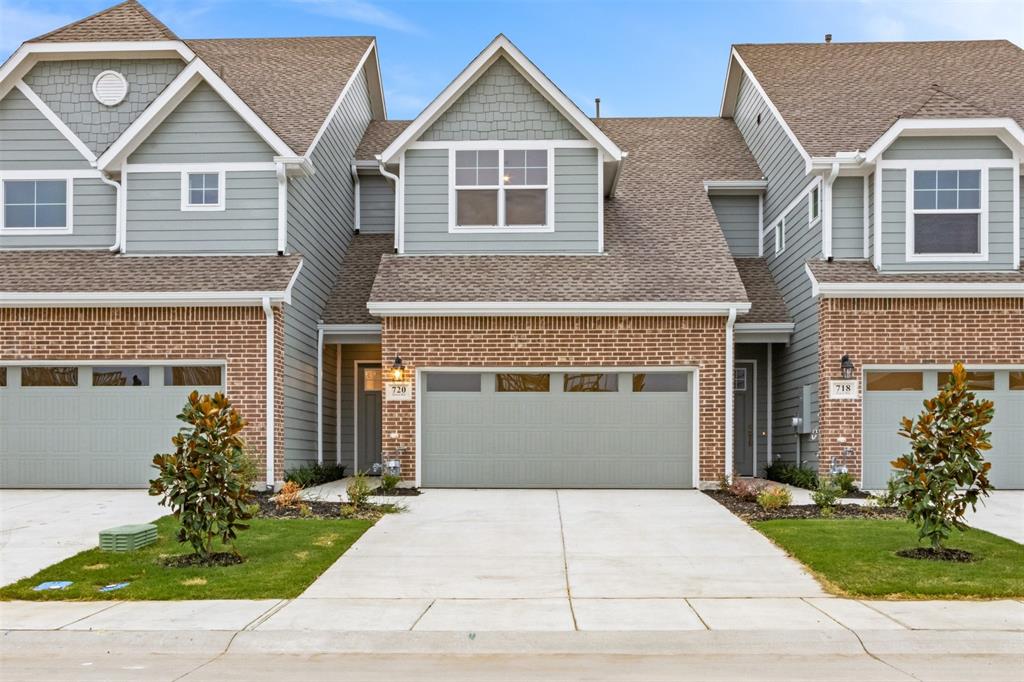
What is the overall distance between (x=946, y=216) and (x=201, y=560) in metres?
13.2

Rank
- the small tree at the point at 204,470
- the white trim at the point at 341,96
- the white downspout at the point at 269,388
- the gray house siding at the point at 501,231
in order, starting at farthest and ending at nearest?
the white trim at the point at 341,96 → the gray house siding at the point at 501,231 → the white downspout at the point at 269,388 → the small tree at the point at 204,470

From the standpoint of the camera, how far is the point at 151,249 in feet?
58.1

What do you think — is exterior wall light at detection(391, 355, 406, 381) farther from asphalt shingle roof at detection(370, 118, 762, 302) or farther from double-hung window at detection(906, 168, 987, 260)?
double-hung window at detection(906, 168, 987, 260)

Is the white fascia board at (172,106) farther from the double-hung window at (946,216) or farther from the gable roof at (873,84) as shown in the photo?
the double-hung window at (946,216)

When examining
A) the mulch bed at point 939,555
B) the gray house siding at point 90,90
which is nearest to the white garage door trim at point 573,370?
the mulch bed at point 939,555

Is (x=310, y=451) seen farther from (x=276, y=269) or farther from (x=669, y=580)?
(x=669, y=580)

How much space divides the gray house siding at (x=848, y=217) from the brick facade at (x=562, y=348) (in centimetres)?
271

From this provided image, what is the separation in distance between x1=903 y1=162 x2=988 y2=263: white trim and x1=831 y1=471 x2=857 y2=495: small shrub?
3.88 meters

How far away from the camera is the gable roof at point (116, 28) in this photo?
19125 mm

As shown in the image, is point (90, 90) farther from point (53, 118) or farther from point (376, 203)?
point (376, 203)

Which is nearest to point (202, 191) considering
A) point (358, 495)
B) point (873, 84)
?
point (358, 495)

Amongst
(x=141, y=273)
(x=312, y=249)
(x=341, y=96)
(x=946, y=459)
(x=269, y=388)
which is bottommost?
(x=946, y=459)

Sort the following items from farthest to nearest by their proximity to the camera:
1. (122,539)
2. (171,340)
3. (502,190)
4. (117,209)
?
(502,190), (117,209), (171,340), (122,539)

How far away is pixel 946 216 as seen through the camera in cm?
1716
